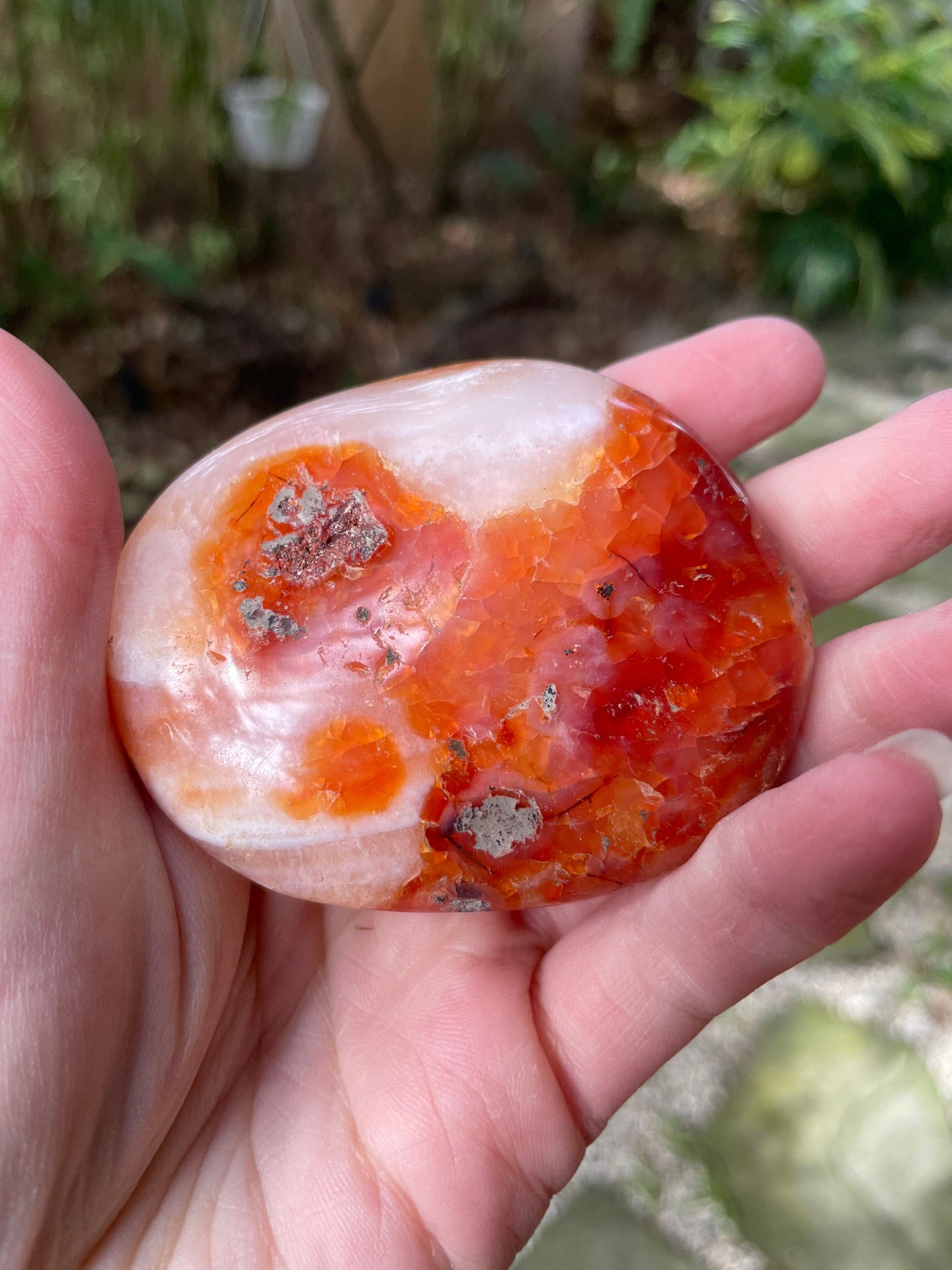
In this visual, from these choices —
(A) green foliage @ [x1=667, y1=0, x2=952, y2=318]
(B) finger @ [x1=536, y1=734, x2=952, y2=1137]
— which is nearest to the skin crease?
(B) finger @ [x1=536, y1=734, x2=952, y2=1137]

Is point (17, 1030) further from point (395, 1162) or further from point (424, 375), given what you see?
point (424, 375)

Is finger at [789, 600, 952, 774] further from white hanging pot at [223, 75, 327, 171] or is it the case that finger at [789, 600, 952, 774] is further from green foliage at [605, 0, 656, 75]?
green foliage at [605, 0, 656, 75]

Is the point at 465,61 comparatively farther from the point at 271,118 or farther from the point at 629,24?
the point at 271,118

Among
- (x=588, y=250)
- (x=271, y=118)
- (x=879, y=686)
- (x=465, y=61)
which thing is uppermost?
(x=879, y=686)

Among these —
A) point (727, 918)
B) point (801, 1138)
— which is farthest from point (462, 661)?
point (801, 1138)

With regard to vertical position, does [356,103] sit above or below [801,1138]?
above

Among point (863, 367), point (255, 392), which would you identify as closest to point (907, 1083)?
point (255, 392)
